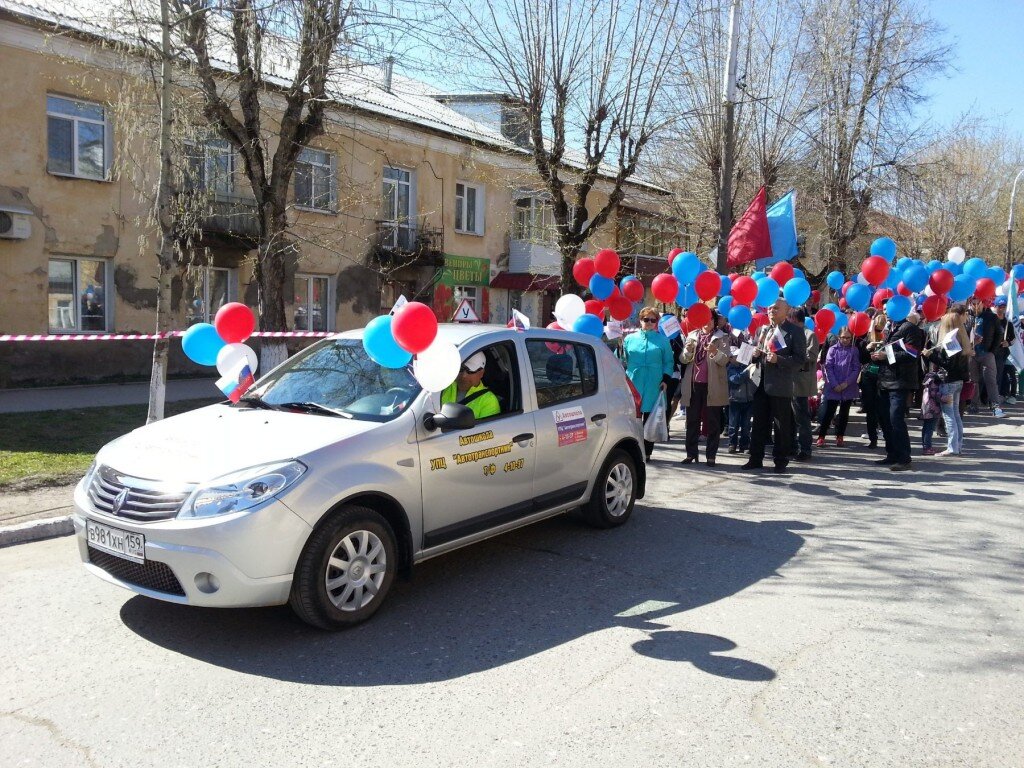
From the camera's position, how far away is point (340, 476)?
14.4ft

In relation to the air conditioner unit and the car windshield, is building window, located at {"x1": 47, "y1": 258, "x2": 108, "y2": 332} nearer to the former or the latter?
the air conditioner unit

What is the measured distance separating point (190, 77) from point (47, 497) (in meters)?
5.49

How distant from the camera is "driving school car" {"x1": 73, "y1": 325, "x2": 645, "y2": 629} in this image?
414cm

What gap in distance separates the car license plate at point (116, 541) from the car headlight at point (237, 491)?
31 cm

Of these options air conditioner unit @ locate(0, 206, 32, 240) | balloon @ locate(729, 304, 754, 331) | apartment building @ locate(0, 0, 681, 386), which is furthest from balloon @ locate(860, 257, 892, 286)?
air conditioner unit @ locate(0, 206, 32, 240)

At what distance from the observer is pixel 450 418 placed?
15.9ft

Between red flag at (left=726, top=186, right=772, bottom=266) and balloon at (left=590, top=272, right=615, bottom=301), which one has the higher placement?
red flag at (left=726, top=186, right=772, bottom=266)

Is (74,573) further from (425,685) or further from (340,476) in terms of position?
(425,685)

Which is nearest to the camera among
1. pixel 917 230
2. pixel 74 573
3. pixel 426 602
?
pixel 426 602

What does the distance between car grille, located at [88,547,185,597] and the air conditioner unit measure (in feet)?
41.9

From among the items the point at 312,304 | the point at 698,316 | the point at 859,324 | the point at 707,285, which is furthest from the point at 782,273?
the point at 312,304

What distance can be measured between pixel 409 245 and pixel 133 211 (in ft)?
26.3

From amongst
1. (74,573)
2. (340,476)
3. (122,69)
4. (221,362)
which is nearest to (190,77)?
(122,69)

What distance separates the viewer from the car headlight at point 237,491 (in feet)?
13.5
